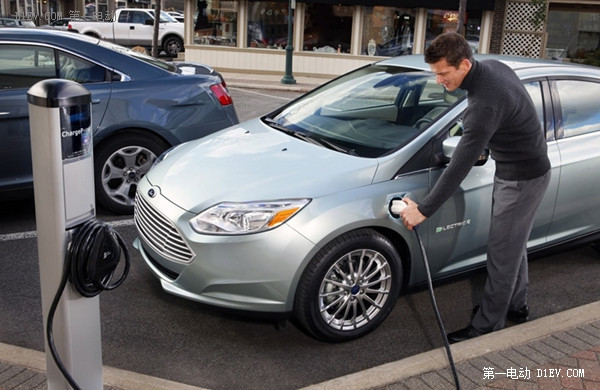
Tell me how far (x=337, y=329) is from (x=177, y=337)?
93 cm

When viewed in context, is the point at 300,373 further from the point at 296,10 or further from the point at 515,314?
the point at 296,10

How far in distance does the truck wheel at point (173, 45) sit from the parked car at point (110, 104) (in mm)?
19996

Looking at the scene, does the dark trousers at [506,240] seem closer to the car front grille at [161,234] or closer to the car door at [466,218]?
the car door at [466,218]

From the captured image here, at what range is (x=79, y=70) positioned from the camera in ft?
18.0

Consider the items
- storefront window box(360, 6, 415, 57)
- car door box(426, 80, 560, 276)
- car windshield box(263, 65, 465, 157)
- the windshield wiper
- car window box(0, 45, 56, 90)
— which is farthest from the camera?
storefront window box(360, 6, 415, 57)

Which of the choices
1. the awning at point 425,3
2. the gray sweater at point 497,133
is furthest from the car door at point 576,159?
the awning at point 425,3

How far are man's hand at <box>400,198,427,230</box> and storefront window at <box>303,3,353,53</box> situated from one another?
16.6 meters

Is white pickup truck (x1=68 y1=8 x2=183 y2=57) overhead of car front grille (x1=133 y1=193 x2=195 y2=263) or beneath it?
overhead

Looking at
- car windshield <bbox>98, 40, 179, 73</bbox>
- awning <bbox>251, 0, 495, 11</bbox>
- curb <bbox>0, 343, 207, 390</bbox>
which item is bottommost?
curb <bbox>0, 343, 207, 390</bbox>

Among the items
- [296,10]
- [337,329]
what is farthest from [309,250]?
[296,10]

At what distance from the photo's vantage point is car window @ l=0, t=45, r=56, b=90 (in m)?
5.27

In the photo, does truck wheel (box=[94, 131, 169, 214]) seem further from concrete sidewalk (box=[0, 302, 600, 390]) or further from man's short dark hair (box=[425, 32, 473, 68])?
man's short dark hair (box=[425, 32, 473, 68])

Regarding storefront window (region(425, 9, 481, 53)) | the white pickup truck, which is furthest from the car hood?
the white pickup truck

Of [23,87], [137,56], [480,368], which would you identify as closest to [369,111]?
[480,368]
